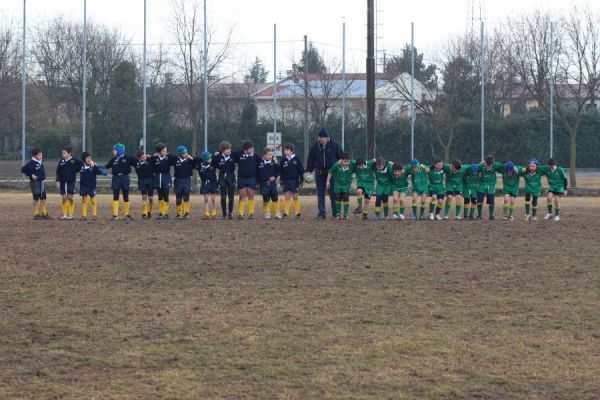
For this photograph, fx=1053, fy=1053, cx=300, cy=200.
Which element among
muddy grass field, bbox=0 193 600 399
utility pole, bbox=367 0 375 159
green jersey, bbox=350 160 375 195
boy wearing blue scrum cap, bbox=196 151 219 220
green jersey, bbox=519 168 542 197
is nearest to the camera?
muddy grass field, bbox=0 193 600 399

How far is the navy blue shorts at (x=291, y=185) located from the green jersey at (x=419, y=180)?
2.94 meters

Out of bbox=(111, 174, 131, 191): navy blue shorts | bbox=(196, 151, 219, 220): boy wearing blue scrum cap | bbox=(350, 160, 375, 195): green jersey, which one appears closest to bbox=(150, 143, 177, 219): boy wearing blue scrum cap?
bbox=(111, 174, 131, 191): navy blue shorts

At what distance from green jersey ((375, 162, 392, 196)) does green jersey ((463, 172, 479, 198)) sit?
2.00m

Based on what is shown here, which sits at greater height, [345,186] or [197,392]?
[345,186]

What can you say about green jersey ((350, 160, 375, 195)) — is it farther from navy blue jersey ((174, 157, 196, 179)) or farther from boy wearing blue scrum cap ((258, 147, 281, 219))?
navy blue jersey ((174, 157, 196, 179))

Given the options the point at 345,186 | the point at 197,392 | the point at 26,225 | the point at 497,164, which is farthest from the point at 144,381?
the point at 497,164

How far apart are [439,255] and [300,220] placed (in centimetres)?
810

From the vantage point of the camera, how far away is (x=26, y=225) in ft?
78.6

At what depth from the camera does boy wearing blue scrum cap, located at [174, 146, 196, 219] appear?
2611 cm

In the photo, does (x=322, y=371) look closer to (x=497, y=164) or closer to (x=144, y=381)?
(x=144, y=381)

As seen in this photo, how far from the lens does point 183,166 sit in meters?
26.3

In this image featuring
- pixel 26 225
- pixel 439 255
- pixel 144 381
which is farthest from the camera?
pixel 26 225

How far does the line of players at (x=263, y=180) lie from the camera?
25844 millimetres

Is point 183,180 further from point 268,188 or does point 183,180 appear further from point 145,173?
point 268,188
